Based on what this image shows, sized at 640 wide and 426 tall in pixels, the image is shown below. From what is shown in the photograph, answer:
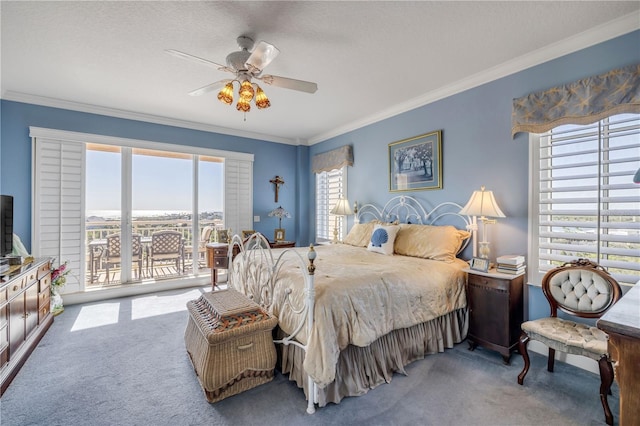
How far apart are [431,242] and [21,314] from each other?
3.85 meters

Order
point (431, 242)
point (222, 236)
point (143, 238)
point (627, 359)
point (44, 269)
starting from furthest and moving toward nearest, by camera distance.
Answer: point (222, 236)
point (143, 238)
point (44, 269)
point (431, 242)
point (627, 359)

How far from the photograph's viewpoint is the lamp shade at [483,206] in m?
2.65

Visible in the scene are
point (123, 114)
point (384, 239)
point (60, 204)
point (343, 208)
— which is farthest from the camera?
point (343, 208)

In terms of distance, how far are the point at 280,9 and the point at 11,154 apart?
13.0 ft

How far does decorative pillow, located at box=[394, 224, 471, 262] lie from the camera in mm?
2936

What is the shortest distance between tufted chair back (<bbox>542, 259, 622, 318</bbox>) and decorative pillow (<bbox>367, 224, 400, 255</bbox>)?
1404mm

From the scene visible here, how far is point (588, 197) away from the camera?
2350mm

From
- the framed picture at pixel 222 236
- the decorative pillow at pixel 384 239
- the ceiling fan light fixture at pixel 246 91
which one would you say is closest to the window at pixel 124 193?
the framed picture at pixel 222 236

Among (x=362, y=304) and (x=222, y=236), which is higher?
(x=222, y=236)

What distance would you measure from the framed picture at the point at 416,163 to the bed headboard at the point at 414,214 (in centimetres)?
20

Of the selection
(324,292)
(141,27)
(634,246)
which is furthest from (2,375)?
(634,246)

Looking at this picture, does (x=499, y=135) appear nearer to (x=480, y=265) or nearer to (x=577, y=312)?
(x=480, y=265)

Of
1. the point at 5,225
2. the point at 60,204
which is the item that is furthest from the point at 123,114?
the point at 5,225

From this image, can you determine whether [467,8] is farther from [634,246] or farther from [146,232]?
[146,232]
